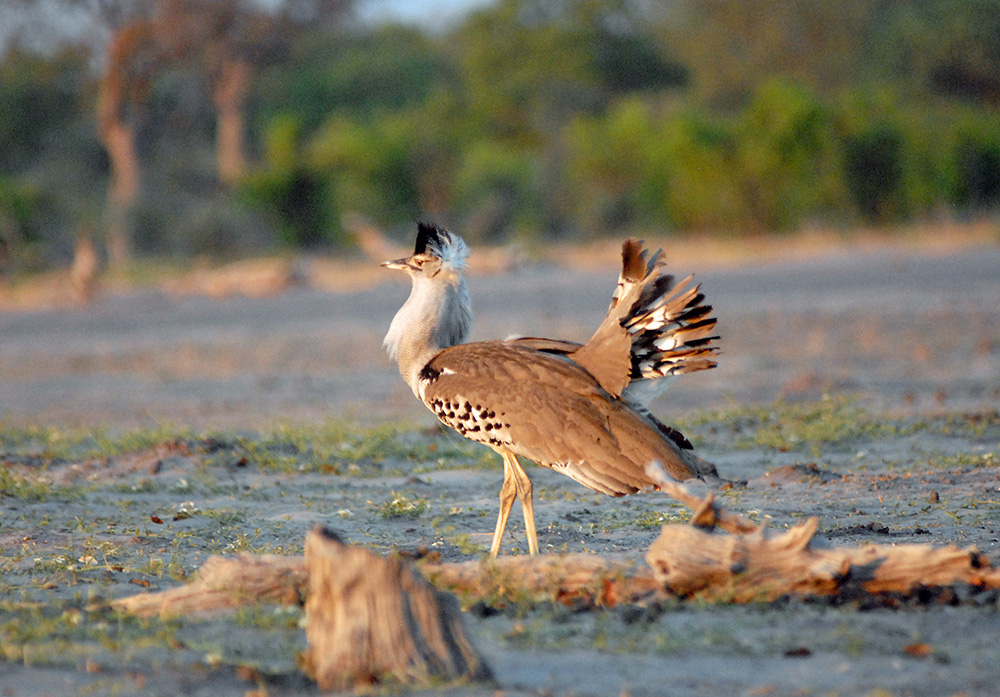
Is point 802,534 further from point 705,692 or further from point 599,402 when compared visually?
point 599,402

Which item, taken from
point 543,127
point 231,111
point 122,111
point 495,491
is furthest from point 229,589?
point 543,127

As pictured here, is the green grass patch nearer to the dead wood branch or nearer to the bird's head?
the bird's head

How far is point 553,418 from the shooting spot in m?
4.04

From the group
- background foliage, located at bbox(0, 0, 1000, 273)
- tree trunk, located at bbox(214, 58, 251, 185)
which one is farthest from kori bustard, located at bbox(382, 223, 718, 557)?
tree trunk, located at bbox(214, 58, 251, 185)

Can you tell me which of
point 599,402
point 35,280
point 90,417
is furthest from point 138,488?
point 35,280

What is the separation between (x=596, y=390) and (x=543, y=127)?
23087 mm

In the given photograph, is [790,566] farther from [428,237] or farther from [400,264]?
[400,264]

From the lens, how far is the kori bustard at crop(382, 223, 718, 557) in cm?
398

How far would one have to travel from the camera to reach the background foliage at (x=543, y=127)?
18781 millimetres

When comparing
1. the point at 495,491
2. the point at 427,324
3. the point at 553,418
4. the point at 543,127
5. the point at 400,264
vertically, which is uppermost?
the point at 543,127

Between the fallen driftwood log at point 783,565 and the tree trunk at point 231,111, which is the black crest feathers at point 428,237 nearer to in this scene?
the fallen driftwood log at point 783,565

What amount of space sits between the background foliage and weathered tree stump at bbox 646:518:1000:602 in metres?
15.4

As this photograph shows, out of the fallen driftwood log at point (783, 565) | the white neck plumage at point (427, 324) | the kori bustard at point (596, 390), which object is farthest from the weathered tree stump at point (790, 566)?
the white neck plumage at point (427, 324)

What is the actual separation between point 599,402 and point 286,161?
65.0 feet
